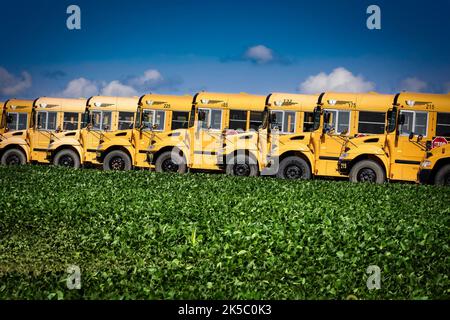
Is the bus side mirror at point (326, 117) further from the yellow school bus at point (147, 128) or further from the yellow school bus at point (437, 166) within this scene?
the yellow school bus at point (147, 128)

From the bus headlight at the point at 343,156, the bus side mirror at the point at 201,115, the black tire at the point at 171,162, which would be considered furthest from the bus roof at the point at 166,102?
the bus headlight at the point at 343,156

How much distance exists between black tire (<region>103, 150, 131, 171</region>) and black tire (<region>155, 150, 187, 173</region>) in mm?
1565

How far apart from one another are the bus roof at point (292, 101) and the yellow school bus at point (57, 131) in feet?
28.5

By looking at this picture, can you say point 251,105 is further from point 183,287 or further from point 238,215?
point 183,287

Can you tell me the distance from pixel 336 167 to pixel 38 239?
42.6 feet

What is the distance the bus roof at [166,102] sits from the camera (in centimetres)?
2378

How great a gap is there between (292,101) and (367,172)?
370 cm

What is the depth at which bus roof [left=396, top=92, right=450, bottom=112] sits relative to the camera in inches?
797

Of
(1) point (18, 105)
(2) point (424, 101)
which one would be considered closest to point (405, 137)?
(2) point (424, 101)

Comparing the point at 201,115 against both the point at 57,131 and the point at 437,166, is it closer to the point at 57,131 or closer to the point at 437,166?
the point at 57,131

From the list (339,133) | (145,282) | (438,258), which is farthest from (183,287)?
(339,133)

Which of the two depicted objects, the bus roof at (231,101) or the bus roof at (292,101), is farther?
the bus roof at (231,101)

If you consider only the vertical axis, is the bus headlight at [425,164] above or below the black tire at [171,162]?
above

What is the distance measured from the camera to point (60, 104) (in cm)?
2644
